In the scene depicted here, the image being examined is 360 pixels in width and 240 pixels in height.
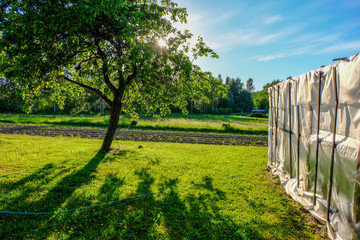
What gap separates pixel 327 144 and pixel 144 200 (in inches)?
192

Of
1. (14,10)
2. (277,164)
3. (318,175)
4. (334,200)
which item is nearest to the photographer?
(334,200)

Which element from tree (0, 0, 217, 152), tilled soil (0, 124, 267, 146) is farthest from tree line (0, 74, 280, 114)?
tilled soil (0, 124, 267, 146)

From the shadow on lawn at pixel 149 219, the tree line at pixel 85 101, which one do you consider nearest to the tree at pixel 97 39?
the tree line at pixel 85 101

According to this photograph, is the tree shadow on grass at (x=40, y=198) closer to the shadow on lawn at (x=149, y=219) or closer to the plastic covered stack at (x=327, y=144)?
the shadow on lawn at (x=149, y=219)

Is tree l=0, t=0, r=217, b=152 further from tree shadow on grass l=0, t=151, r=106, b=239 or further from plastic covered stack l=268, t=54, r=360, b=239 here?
plastic covered stack l=268, t=54, r=360, b=239

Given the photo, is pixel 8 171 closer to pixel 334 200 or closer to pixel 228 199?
pixel 228 199

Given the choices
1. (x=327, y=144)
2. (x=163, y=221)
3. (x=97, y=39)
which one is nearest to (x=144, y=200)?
(x=163, y=221)

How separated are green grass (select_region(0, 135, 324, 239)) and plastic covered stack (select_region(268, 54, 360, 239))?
0.56m

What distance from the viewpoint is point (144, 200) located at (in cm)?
521

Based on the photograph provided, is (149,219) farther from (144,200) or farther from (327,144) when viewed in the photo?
(327,144)

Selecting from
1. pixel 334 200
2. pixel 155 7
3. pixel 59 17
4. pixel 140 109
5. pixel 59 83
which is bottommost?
pixel 334 200

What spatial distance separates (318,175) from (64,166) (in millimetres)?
8882

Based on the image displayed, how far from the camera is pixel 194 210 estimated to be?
481 centimetres

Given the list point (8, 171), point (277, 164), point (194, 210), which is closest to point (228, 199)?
point (194, 210)
